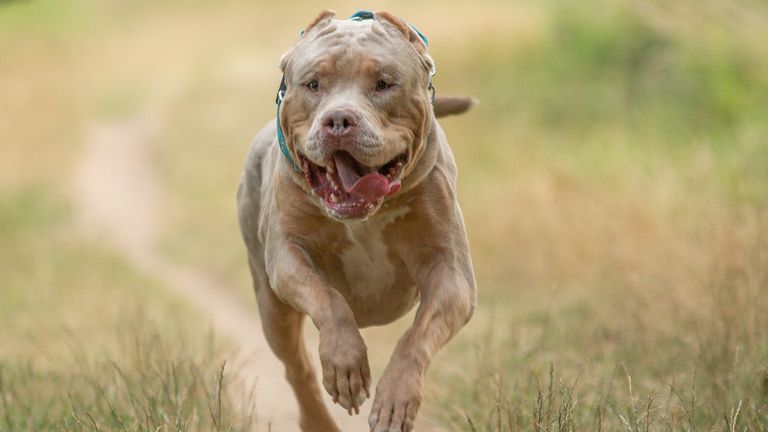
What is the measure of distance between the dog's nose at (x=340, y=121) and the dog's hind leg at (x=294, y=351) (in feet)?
4.63

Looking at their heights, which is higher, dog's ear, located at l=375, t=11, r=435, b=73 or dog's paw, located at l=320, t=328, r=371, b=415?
dog's ear, located at l=375, t=11, r=435, b=73

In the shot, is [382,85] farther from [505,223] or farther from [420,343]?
[505,223]

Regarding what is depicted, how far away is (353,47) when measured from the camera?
186 inches

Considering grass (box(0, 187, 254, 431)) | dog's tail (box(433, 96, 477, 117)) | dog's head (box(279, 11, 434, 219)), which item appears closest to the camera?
dog's head (box(279, 11, 434, 219))

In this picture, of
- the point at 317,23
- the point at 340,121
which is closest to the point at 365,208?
the point at 340,121

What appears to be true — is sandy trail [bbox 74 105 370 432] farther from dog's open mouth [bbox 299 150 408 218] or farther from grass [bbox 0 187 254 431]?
dog's open mouth [bbox 299 150 408 218]

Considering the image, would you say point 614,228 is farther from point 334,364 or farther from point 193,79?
point 193,79

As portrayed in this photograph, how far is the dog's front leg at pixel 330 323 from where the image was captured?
4.53 meters

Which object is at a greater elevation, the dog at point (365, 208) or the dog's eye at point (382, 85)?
the dog's eye at point (382, 85)

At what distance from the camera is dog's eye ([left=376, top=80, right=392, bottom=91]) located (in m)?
4.71

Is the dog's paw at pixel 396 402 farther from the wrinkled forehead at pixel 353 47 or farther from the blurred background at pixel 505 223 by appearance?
the wrinkled forehead at pixel 353 47

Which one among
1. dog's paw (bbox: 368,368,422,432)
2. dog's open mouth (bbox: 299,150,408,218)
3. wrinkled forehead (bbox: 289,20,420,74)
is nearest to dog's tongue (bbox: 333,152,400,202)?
dog's open mouth (bbox: 299,150,408,218)

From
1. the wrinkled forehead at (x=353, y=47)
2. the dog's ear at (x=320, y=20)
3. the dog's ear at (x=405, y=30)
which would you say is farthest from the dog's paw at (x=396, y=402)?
the dog's ear at (x=320, y=20)

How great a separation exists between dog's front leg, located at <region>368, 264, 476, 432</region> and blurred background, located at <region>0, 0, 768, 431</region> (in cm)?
46
